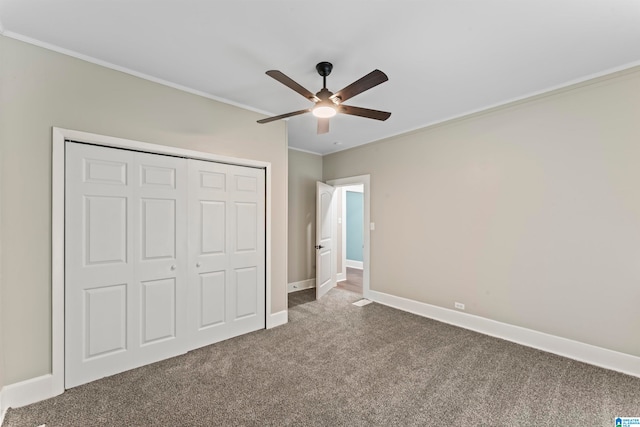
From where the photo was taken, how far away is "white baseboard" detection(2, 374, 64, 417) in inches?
78.1

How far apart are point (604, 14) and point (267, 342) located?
12.6 feet

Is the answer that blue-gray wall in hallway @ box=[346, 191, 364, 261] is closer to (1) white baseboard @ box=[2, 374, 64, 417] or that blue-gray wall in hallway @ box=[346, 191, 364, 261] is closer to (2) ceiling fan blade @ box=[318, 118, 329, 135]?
(2) ceiling fan blade @ box=[318, 118, 329, 135]

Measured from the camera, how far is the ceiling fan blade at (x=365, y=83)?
1.77 metres

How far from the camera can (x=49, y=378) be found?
2.12 metres

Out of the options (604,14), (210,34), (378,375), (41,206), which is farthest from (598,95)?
(41,206)

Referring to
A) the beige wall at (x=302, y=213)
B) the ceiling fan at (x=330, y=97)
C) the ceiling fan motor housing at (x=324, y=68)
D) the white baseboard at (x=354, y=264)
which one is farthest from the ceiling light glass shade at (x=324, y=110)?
the white baseboard at (x=354, y=264)

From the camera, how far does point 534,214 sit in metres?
2.96

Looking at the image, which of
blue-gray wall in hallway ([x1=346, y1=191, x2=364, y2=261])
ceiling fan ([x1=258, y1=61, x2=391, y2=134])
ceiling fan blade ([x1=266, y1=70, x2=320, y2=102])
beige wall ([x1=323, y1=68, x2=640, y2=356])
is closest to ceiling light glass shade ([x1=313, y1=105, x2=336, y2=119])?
ceiling fan ([x1=258, y1=61, x2=391, y2=134])

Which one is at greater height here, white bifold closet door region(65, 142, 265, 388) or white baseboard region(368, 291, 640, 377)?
white bifold closet door region(65, 142, 265, 388)

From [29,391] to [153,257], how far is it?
121cm

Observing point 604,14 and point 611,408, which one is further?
point 611,408

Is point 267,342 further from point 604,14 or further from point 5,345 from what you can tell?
point 604,14

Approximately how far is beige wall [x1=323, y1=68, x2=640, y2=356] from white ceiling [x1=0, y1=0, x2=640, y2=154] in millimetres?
400

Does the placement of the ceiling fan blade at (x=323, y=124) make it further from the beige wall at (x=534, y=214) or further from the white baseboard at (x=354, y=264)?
the white baseboard at (x=354, y=264)
